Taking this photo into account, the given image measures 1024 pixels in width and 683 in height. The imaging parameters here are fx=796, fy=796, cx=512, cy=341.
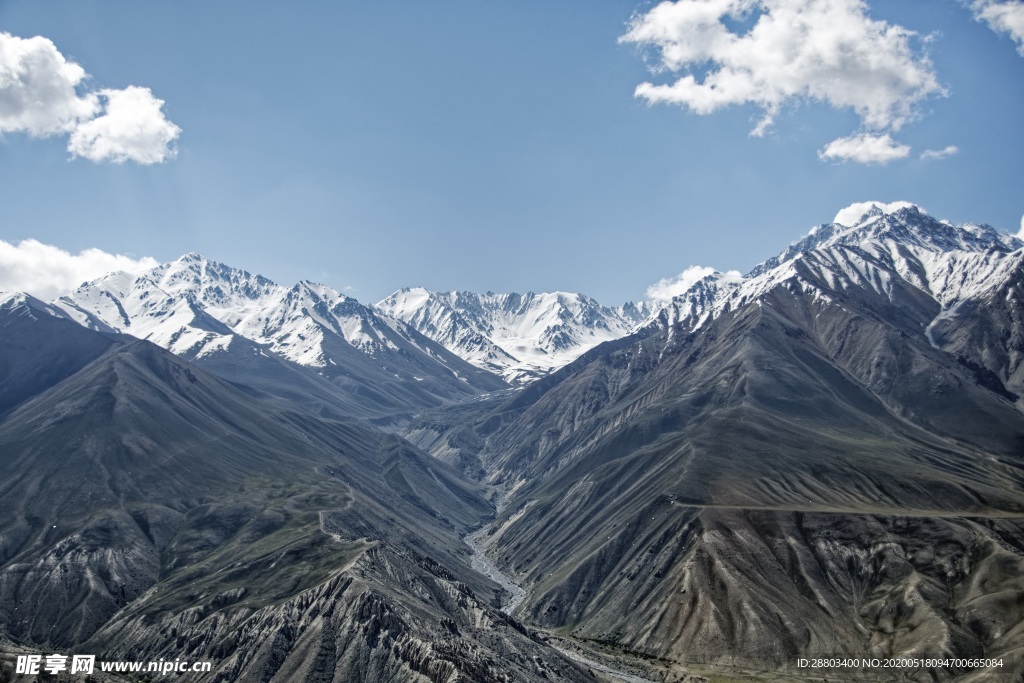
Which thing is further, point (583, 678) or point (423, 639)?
point (583, 678)

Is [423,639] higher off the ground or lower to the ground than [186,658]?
higher

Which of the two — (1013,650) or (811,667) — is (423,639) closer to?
(811,667)

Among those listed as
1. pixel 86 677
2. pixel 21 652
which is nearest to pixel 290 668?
pixel 86 677

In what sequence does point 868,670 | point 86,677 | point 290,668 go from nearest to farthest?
point 86,677
point 290,668
point 868,670

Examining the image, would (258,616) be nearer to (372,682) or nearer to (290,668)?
(290,668)

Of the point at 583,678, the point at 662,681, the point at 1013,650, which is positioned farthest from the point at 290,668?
the point at 1013,650

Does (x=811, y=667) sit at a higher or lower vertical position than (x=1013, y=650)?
lower

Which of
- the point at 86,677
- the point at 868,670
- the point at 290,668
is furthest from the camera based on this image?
the point at 868,670

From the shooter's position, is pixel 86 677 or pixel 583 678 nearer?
pixel 86 677

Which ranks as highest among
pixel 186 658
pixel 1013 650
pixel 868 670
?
pixel 1013 650
